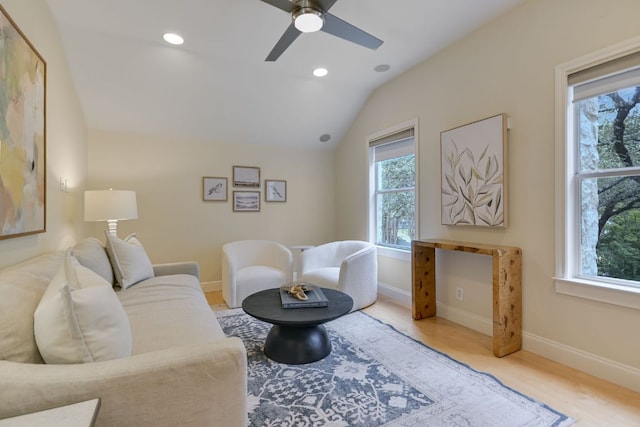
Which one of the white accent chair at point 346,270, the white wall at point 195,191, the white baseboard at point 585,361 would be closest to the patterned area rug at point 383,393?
the white baseboard at point 585,361

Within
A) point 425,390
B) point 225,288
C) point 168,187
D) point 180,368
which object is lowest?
point 425,390

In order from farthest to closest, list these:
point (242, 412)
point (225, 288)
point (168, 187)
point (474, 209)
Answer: point (168, 187) < point (225, 288) < point (474, 209) < point (242, 412)

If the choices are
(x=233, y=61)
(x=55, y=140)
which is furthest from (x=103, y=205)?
(x=233, y=61)

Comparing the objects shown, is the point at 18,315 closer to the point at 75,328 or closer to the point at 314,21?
the point at 75,328

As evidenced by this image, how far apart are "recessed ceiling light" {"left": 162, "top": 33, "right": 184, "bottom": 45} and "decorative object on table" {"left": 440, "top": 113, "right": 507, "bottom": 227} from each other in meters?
2.79

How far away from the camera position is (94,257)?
214 centimetres

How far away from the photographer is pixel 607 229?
83.6 inches

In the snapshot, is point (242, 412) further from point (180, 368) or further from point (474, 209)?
point (474, 209)

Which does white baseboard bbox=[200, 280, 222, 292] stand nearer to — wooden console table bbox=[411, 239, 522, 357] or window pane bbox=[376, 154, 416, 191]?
window pane bbox=[376, 154, 416, 191]

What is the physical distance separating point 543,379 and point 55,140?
158 inches

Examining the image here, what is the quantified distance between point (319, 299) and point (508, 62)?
257cm

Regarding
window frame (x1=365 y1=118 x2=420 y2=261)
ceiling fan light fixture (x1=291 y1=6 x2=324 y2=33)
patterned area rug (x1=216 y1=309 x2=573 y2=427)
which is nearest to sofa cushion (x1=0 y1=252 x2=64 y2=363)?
patterned area rug (x1=216 y1=309 x2=573 y2=427)

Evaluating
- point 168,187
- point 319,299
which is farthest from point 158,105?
point 319,299

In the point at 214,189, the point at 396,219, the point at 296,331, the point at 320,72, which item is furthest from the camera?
the point at 214,189
